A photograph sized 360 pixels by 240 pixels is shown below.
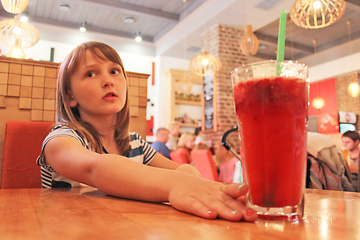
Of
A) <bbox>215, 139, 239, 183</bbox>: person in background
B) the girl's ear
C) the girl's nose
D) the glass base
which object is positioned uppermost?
the girl's nose

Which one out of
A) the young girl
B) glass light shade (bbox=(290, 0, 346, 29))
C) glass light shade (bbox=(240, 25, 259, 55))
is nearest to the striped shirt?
the young girl

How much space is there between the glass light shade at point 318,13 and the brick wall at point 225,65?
2.26 metres

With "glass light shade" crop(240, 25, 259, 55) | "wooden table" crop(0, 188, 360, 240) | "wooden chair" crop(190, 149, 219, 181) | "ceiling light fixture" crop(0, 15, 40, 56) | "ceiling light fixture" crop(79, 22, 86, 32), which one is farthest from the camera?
"ceiling light fixture" crop(79, 22, 86, 32)

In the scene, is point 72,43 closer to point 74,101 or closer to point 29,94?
point 29,94

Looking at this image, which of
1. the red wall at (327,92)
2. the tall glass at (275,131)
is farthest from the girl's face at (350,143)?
the red wall at (327,92)

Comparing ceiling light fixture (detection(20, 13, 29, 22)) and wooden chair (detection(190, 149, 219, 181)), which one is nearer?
wooden chair (detection(190, 149, 219, 181))

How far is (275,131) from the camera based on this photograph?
0.44m

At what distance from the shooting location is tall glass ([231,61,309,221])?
0.43m

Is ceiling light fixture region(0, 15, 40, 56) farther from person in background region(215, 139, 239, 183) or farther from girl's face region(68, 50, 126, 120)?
girl's face region(68, 50, 126, 120)

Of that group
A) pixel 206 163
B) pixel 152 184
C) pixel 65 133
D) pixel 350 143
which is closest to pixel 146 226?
pixel 152 184

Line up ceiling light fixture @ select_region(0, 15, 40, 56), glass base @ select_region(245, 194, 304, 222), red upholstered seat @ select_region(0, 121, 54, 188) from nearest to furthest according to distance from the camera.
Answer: glass base @ select_region(245, 194, 304, 222)
red upholstered seat @ select_region(0, 121, 54, 188)
ceiling light fixture @ select_region(0, 15, 40, 56)

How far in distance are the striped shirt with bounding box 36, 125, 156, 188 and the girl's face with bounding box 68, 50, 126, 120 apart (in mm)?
123

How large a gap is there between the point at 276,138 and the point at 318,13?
404 cm

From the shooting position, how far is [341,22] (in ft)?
22.5
